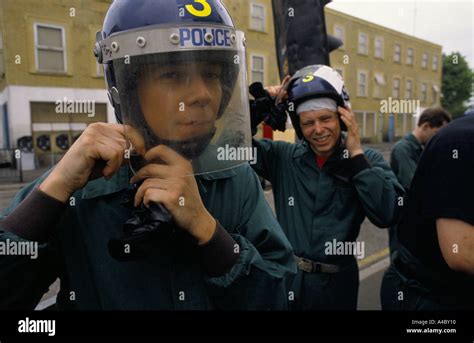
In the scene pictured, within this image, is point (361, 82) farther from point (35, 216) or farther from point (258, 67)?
point (35, 216)

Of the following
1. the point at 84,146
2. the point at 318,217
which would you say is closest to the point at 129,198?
the point at 84,146

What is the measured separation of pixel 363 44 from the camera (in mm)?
18188

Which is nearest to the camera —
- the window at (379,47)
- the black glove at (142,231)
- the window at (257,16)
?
the black glove at (142,231)

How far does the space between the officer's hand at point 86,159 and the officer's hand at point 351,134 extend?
1290mm

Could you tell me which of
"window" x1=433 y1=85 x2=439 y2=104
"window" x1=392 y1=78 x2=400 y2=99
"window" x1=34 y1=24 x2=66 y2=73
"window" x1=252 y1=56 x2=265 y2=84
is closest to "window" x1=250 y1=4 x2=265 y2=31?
"window" x1=252 y1=56 x2=265 y2=84

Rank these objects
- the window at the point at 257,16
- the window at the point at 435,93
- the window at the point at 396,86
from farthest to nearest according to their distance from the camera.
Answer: the window at the point at 435,93 → the window at the point at 396,86 → the window at the point at 257,16

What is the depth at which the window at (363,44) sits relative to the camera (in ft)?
57.2

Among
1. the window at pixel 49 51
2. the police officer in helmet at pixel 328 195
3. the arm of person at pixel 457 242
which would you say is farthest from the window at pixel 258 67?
the arm of person at pixel 457 242

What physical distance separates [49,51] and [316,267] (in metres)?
6.04

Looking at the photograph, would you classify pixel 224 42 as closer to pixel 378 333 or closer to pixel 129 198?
pixel 129 198

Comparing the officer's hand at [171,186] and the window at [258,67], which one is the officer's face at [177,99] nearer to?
the officer's hand at [171,186]

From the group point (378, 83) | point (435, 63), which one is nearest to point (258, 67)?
point (378, 83)

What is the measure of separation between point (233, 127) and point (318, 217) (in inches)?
40.9

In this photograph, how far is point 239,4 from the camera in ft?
9.55
